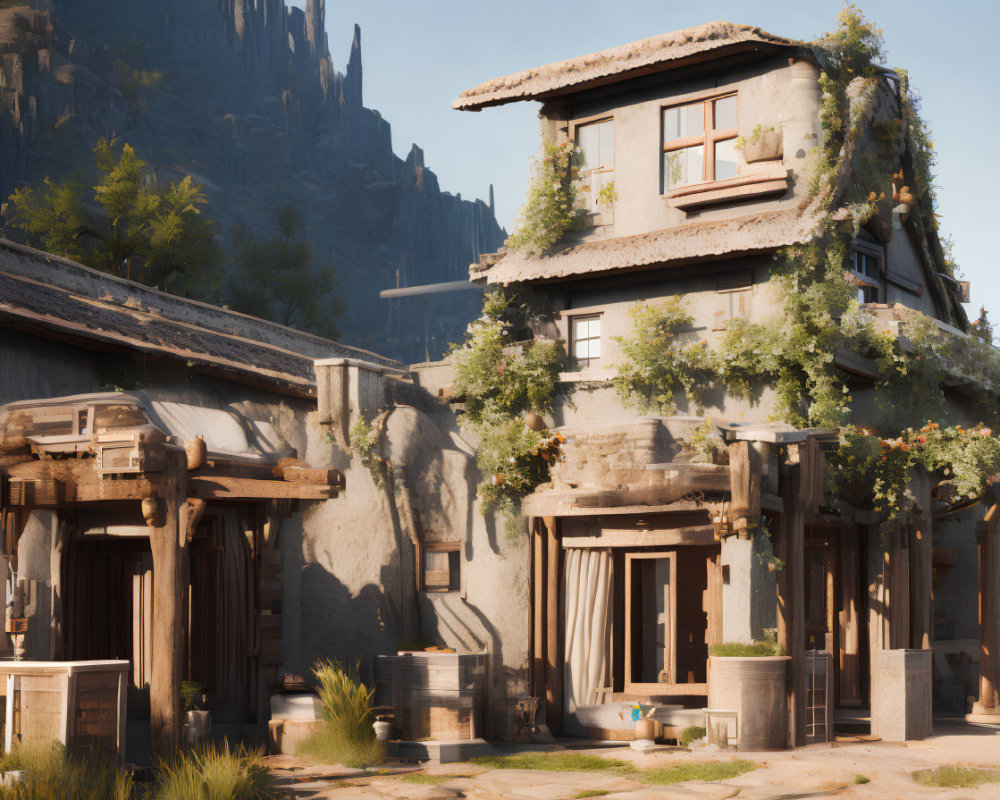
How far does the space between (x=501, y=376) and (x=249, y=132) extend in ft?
265

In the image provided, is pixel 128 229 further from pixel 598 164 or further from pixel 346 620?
pixel 346 620

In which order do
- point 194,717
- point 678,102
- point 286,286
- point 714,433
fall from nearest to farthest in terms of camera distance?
1. point 194,717
2. point 714,433
3. point 678,102
4. point 286,286

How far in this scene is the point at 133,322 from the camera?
1784 centimetres

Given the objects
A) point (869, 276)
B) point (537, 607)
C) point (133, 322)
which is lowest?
point (537, 607)

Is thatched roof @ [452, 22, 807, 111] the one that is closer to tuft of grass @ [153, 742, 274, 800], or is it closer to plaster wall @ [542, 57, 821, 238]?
plaster wall @ [542, 57, 821, 238]

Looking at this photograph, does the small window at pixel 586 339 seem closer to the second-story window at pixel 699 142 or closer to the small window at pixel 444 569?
the second-story window at pixel 699 142

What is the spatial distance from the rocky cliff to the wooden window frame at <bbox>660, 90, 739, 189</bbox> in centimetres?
4702

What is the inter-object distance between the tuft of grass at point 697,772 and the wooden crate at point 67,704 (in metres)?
4.88

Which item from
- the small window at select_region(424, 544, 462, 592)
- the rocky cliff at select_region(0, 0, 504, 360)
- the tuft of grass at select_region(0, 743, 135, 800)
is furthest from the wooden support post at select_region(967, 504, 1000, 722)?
the rocky cliff at select_region(0, 0, 504, 360)

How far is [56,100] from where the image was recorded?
6788 centimetres

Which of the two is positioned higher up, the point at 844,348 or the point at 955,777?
the point at 844,348

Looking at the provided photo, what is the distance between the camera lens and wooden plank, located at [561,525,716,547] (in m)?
15.0

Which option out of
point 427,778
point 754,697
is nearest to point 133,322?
point 427,778

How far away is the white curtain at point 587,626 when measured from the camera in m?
16.1
